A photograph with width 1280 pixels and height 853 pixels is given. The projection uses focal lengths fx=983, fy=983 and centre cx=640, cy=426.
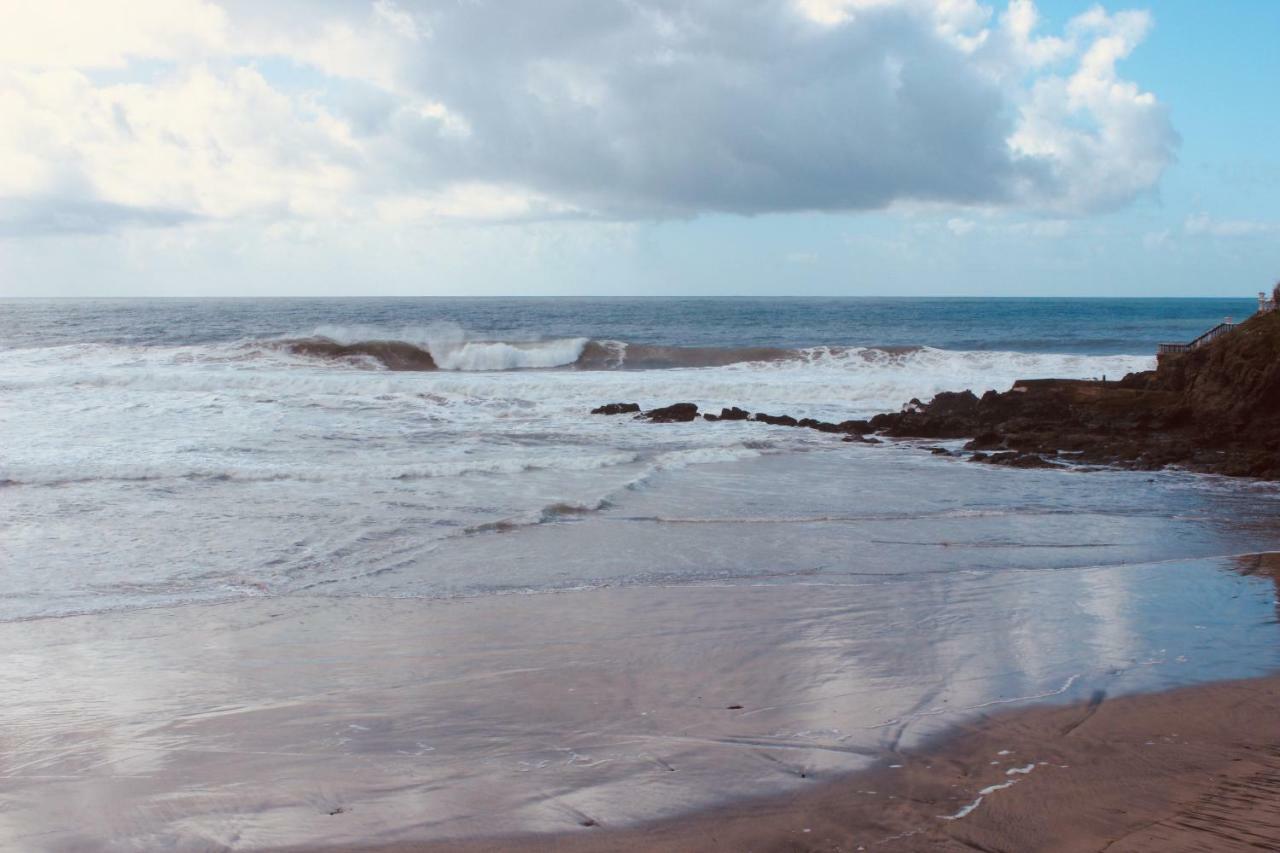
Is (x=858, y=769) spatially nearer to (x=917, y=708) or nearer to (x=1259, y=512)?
(x=917, y=708)

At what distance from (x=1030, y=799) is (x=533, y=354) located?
3729 centimetres

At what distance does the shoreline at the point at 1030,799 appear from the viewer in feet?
12.9

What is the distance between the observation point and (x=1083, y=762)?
469cm

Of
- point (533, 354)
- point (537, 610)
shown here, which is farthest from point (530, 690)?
point (533, 354)

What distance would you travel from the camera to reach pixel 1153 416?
17891mm

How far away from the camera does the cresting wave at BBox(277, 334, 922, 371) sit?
126 ft

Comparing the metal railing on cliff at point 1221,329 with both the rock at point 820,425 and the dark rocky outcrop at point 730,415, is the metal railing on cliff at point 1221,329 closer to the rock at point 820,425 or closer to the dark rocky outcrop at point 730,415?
the rock at point 820,425

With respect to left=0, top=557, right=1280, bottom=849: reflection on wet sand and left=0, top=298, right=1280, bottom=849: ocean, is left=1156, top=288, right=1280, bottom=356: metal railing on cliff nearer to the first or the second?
left=0, top=298, right=1280, bottom=849: ocean

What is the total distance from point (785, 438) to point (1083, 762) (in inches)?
557

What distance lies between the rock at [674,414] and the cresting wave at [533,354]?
1692 cm

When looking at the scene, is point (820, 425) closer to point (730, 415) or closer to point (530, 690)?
point (730, 415)

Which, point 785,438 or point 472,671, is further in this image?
point 785,438

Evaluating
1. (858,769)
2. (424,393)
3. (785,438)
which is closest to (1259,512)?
(785,438)

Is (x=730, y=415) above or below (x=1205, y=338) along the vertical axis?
below
